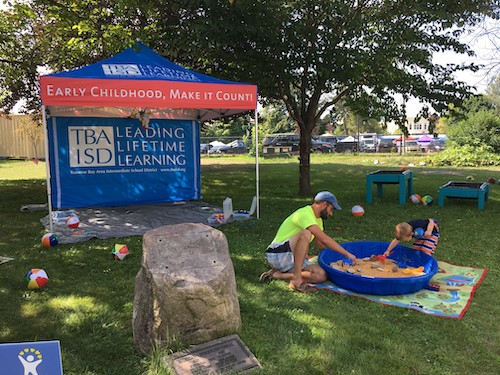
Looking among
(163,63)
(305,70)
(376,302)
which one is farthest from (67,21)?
(376,302)

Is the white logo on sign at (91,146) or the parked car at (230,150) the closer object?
the white logo on sign at (91,146)

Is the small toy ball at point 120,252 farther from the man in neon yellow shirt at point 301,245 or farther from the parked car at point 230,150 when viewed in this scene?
the parked car at point 230,150

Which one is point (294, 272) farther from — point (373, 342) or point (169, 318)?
point (169, 318)

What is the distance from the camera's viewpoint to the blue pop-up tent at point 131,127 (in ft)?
21.3

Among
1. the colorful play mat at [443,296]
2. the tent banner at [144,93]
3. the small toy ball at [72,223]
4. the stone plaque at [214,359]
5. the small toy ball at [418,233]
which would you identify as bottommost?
the colorful play mat at [443,296]

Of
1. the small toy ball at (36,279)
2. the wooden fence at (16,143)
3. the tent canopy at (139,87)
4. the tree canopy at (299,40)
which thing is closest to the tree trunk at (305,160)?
the tree canopy at (299,40)

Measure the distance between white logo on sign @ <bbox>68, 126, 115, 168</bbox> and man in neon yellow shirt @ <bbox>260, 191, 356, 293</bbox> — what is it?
19.2ft

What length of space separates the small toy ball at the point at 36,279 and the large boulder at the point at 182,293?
5.72 feet

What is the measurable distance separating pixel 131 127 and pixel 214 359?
7405mm

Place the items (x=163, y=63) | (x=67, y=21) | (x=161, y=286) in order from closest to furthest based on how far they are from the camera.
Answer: (x=161, y=286) < (x=163, y=63) < (x=67, y=21)

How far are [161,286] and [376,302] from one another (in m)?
2.25

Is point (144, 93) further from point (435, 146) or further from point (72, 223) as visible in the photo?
point (435, 146)

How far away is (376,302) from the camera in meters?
4.10

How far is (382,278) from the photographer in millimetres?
4141
